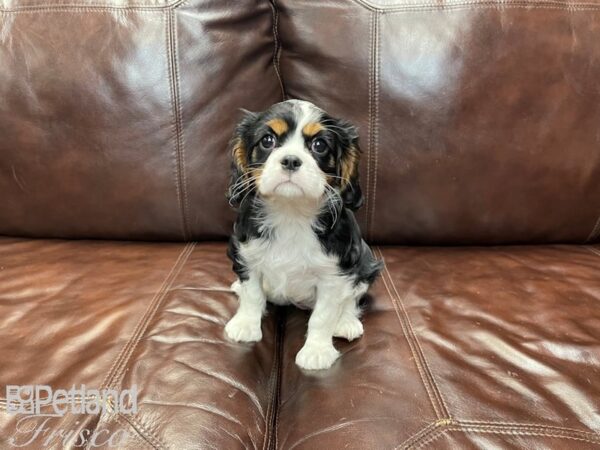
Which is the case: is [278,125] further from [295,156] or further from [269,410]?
[269,410]

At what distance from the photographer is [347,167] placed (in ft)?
4.35

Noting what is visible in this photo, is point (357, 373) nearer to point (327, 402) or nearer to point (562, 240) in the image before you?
point (327, 402)

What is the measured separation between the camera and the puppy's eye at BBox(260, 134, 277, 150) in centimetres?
126

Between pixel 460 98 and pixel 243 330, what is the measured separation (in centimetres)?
99

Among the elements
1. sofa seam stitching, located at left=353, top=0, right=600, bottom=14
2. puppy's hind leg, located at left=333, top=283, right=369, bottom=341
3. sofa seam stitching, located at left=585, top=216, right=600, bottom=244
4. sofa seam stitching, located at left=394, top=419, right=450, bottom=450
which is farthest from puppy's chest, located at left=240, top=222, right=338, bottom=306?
sofa seam stitching, located at left=585, top=216, right=600, bottom=244

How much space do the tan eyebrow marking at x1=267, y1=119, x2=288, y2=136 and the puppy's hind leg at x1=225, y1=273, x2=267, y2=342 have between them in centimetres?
39

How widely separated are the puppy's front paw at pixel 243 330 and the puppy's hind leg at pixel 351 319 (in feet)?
0.67

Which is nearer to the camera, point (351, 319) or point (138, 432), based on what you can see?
point (138, 432)

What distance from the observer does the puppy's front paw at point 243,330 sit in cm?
130

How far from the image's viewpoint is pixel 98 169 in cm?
171

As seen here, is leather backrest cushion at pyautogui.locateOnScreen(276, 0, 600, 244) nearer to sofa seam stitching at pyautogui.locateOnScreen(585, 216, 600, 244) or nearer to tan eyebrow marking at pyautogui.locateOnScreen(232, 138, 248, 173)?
sofa seam stitching at pyautogui.locateOnScreen(585, 216, 600, 244)

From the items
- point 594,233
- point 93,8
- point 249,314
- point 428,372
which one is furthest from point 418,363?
point 93,8

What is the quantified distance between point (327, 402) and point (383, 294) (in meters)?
0.49

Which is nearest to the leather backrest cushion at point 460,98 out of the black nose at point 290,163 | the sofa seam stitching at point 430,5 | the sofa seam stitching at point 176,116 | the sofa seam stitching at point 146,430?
the sofa seam stitching at point 430,5
